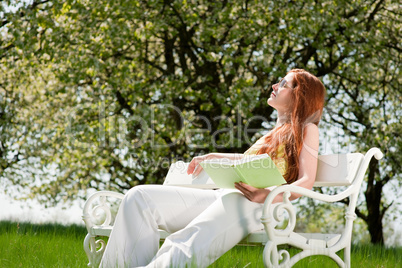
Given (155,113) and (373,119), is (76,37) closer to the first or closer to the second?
(155,113)

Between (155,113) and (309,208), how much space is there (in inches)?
142

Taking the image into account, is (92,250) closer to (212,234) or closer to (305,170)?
(212,234)

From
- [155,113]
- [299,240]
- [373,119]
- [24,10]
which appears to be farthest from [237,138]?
[299,240]

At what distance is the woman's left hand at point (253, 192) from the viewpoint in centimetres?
296

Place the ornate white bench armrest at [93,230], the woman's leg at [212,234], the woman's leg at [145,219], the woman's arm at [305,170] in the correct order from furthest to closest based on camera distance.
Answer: the ornate white bench armrest at [93,230], the woman's arm at [305,170], the woman's leg at [145,219], the woman's leg at [212,234]

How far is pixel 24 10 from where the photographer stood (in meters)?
8.19

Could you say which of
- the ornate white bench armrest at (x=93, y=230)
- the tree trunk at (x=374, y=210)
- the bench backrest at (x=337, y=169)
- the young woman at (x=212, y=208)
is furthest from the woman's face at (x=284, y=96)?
the tree trunk at (x=374, y=210)

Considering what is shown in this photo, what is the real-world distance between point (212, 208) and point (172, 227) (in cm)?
40

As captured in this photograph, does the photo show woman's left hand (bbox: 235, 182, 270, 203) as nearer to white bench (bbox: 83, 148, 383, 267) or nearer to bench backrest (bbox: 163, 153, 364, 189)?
white bench (bbox: 83, 148, 383, 267)

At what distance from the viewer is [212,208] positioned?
289 centimetres

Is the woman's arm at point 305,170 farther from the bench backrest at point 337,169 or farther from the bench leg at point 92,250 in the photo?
the bench leg at point 92,250

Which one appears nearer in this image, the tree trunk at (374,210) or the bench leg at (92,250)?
the bench leg at (92,250)

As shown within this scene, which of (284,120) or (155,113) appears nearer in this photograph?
(284,120)

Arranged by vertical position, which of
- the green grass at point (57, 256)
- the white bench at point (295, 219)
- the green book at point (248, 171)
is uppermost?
the green book at point (248, 171)
